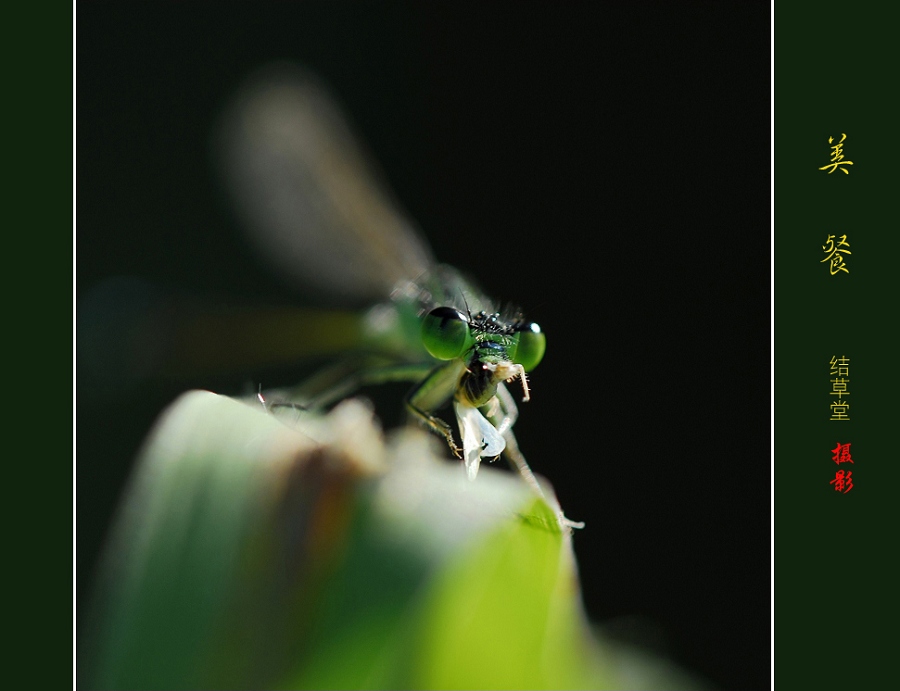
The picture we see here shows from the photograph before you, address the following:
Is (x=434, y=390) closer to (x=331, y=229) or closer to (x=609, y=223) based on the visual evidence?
(x=331, y=229)

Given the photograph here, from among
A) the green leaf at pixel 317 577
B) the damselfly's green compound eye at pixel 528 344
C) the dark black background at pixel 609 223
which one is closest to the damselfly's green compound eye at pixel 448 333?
the damselfly's green compound eye at pixel 528 344

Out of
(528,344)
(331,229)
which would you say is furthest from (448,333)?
(331,229)

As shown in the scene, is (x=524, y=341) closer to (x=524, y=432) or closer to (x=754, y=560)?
(x=524, y=432)

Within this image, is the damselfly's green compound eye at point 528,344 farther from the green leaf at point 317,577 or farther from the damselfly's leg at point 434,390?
the green leaf at point 317,577

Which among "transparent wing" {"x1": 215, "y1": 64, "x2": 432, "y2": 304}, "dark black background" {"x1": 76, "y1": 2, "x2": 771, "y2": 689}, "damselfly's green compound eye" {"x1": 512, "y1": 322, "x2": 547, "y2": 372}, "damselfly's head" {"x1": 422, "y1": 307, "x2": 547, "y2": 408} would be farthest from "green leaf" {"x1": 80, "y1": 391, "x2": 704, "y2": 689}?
"dark black background" {"x1": 76, "y1": 2, "x2": 771, "y2": 689}
